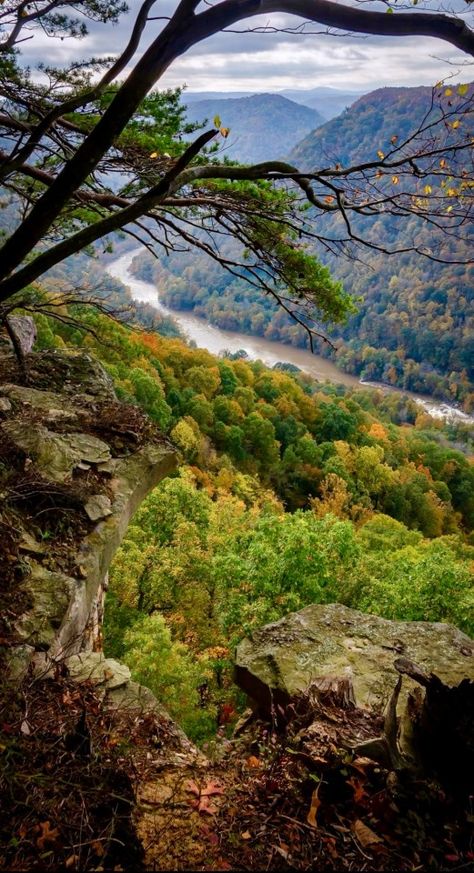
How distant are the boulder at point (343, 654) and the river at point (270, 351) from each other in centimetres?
10116

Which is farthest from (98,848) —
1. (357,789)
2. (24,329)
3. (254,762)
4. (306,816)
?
(24,329)

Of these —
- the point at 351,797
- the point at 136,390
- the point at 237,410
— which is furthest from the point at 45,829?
the point at 237,410

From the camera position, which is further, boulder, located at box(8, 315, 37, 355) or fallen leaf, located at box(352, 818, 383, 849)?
boulder, located at box(8, 315, 37, 355)

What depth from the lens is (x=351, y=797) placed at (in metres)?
3.73

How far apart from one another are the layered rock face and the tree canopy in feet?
7.26

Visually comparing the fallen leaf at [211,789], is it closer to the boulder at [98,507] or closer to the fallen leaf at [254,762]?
the fallen leaf at [254,762]

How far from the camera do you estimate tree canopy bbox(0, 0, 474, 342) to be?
10.1ft

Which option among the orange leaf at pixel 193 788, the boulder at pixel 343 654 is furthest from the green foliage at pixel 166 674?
the orange leaf at pixel 193 788

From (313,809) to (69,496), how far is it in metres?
3.68

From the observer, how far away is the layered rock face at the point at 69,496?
15.6ft

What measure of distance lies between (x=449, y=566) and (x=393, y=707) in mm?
13813

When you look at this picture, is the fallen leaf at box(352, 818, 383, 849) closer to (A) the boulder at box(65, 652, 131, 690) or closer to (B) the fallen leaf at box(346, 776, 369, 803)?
(B) the fallen leaf at box(346, 776, 369, 803)

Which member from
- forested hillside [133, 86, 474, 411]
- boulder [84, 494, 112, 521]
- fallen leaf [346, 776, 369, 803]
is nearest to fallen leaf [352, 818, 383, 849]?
fallen leaf [346, 776, 369, 803]

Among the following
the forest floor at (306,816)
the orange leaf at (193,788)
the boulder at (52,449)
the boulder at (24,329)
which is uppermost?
the boulder at (24,329)
